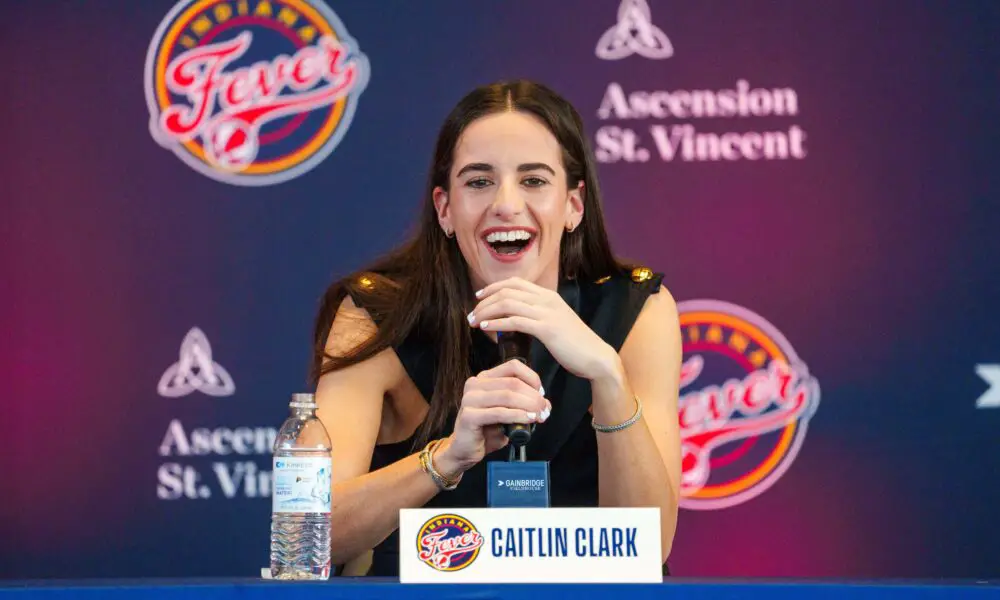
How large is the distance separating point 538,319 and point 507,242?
1.07 ft

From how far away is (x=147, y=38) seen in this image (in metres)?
3.21

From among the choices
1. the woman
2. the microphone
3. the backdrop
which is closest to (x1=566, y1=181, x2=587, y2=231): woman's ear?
the woman

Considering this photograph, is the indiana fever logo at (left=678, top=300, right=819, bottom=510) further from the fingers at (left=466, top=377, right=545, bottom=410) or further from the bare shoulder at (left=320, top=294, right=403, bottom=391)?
the fingers at (left=466, top=377, right=545, bottom=410)

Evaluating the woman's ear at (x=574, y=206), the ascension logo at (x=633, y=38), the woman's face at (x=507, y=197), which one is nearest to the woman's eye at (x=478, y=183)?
the woman's face at (x=507, y=197)

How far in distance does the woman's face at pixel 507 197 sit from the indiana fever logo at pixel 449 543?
0.65 meters

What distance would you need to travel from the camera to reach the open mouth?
1782 mm

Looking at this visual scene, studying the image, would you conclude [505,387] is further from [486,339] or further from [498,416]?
[486,339]

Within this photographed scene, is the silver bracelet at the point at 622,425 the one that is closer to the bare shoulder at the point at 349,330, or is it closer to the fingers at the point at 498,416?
the fingers at the point at 498,416

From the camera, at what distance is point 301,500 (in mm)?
1303

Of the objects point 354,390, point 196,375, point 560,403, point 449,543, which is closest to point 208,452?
point 196,375

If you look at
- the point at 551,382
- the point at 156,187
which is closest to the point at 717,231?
the point at 551,382

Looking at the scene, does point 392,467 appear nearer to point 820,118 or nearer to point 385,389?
point 385,389

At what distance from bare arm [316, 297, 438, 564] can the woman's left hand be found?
0.90ft

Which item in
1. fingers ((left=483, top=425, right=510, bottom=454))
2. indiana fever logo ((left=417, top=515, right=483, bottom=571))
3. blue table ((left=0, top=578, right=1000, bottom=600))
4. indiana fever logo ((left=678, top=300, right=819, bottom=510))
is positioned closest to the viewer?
blue table ((left=0, top=578, right=1000, bottom=600))
